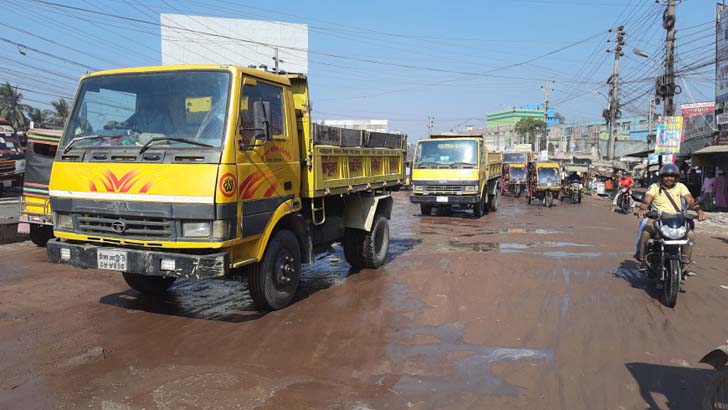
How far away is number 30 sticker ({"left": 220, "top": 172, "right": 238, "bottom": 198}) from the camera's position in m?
4.51

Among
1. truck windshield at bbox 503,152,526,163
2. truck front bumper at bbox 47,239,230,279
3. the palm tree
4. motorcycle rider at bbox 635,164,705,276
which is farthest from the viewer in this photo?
the palm tree

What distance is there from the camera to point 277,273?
5512 millimetres

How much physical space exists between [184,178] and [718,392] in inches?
161

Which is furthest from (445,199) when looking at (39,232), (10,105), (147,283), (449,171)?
(10,105)

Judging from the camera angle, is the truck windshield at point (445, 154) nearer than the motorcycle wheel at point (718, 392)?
No

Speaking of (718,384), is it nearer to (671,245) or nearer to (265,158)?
(671,245)

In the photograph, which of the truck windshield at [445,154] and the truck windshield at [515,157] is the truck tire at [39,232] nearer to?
the truck windshield at [445,154]

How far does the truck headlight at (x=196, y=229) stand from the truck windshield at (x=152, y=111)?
0.73m

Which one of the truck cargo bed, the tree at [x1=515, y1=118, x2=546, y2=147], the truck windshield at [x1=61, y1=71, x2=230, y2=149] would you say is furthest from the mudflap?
the tree at [x1=515, y1=118, x2=546, y2=147]

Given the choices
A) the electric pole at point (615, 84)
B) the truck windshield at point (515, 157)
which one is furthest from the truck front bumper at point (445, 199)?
the electric pole at point (615, 84)

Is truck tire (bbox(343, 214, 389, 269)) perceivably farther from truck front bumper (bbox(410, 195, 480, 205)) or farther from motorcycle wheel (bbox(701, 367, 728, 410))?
truck front bumper (bbox(410, 195, 480, 205))

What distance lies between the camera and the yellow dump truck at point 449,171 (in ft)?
50.2

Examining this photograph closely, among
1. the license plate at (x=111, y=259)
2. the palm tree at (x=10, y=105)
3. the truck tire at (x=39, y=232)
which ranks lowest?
the truck tire at (x=39, y=232)

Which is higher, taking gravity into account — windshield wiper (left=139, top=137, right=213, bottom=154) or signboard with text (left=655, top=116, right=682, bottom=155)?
signboard with text (left=655, top=116, right=682, bottom=155)
